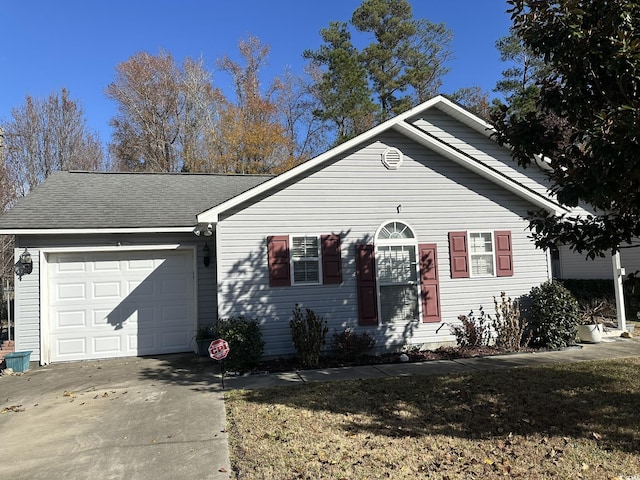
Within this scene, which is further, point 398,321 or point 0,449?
point 398,321

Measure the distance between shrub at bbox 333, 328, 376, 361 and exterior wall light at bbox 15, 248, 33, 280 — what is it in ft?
20.3

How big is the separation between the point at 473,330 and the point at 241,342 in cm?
465

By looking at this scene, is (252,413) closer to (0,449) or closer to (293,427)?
(293,427)

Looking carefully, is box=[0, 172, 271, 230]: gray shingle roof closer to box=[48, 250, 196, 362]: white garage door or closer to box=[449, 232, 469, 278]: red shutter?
box=[48, 250, 196, 362]: white garage door

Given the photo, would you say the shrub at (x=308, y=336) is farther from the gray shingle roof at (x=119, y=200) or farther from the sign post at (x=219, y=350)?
the gray shingle roof at (x=119, y=200)

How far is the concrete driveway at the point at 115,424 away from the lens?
14.0 feet

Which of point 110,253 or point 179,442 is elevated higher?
point 110,253

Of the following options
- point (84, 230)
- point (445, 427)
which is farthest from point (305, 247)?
point (445, 427)

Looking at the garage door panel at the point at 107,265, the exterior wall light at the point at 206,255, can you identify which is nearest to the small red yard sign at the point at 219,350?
the exterior wall light at the point at 206,255

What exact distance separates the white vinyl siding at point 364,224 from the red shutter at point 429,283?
5.6 inches

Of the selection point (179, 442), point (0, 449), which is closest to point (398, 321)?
point (179, 442)

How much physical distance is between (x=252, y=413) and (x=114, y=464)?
1.69m

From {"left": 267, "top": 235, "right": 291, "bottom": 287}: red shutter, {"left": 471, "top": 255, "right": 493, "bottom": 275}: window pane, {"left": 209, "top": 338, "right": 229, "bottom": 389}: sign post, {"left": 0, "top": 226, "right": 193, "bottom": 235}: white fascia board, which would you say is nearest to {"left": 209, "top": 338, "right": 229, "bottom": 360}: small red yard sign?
{"left": 209, "top": 338, "right": 229, "bottom": 389}: sign post

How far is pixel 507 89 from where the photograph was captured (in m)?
25.2
